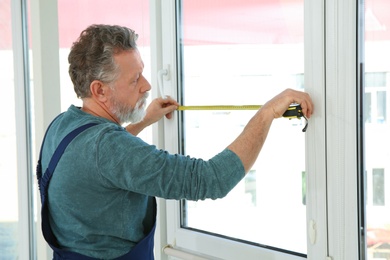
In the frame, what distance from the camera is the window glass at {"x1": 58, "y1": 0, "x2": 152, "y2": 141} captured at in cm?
227

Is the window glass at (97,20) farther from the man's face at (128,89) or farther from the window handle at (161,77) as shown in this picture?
the man's face at (128,89)

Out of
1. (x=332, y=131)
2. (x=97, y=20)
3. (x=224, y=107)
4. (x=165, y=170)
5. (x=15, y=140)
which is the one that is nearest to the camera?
(x=165, y=170)

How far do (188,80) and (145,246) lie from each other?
2.37ft

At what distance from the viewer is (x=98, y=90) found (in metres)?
1.64

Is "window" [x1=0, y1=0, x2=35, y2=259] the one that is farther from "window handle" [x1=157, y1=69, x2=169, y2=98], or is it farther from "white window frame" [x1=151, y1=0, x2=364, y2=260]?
"white window frame" [x1=151, y1=0, x2=364, y2=260]

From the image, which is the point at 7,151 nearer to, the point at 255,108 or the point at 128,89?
the point at 128,89

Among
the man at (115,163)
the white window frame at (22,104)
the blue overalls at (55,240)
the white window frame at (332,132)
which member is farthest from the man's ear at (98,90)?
the white window frame at (22,104)

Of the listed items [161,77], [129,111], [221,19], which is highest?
[221,19]

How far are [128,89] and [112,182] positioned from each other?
0.32 meters

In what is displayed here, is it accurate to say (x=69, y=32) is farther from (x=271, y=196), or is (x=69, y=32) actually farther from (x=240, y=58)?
(x=271, y=196)

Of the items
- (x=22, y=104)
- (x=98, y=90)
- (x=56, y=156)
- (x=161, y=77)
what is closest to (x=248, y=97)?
(x=161, y=77)

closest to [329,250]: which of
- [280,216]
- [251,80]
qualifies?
[280,216]

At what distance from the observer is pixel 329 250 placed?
1593 millimetres

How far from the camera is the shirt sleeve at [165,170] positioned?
4.66ft
